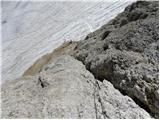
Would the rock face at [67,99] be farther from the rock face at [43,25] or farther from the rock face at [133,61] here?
the rock face at [43,25]

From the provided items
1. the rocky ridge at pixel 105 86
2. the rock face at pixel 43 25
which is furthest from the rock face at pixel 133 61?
the rock face at pixel 43 25

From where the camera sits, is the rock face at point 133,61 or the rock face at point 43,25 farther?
the rock face at point 43,25

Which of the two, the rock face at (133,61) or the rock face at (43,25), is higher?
the rock face at (133,61)

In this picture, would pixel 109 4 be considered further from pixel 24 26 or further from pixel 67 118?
pixel 67 118

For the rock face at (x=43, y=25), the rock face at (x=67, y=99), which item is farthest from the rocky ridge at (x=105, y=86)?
the rock face at (x=43, y=25)

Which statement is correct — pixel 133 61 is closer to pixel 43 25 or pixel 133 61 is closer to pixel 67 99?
pixel 67 99

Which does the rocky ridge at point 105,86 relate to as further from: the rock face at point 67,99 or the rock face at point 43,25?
the rock face at point 43,25

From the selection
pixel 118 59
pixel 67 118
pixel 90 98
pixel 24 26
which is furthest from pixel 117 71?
pixel 24 26
